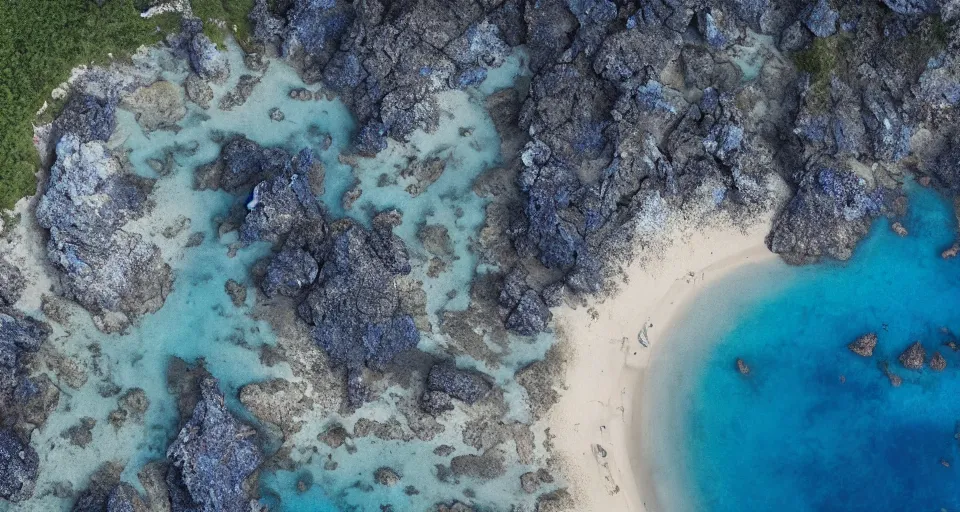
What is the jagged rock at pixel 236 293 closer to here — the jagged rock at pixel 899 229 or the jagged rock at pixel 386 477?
the jagged rock at pixel 386 477

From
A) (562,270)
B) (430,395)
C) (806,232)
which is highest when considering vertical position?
(806,232)

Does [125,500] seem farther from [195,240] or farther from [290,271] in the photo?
[290,271]

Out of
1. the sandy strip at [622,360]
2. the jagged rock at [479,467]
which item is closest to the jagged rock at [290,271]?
the jagged rock at [479,467]

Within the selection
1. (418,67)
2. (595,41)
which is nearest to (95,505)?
(418,67)

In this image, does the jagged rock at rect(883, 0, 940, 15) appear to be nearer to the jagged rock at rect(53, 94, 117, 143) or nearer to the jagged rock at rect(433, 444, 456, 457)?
the jagged rock at rect(433, 444, 456, 457)

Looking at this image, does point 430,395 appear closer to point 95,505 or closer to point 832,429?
point 95,505

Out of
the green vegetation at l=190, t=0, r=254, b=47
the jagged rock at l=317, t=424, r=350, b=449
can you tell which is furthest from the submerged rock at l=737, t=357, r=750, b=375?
the green vegetation at l=190, t=0, r=254, b=47
